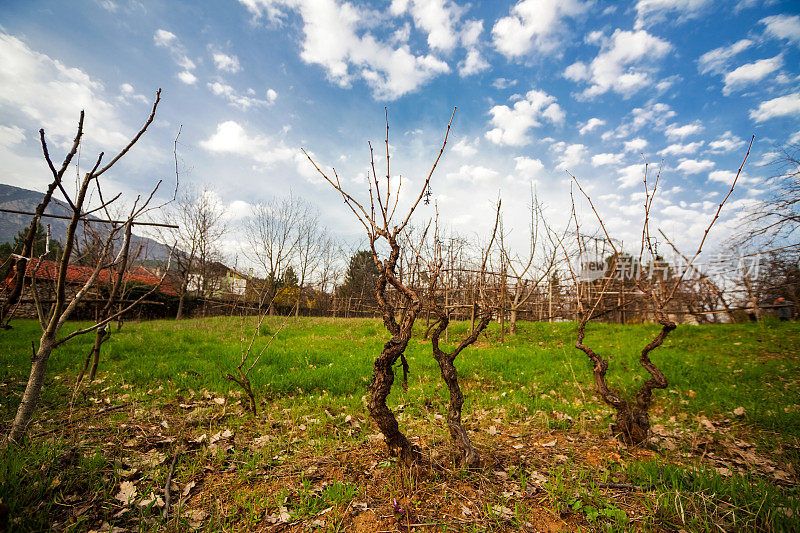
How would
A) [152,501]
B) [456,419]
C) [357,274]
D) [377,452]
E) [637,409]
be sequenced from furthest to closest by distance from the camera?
[357,274] → [637,409] → [377,452] → [456,419] → [152,501]

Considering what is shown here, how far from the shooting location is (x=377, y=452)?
3.33m

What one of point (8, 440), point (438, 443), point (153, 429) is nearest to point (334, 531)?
point (438, 443)

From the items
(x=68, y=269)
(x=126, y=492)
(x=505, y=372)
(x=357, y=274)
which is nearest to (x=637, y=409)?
(x=505, y=372)

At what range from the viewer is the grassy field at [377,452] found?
7.59 ft

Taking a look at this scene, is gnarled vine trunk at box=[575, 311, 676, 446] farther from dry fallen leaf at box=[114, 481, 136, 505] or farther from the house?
the house

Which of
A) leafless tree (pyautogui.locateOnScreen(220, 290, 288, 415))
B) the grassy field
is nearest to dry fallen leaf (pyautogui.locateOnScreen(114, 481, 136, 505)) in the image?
the grassy field

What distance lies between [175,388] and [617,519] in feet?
19.7

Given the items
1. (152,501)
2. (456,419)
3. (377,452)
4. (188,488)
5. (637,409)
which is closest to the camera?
(152,501)

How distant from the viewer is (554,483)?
2.84 metres

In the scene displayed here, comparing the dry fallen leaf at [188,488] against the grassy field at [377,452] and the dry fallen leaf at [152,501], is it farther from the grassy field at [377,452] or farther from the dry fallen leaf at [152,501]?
the dry fallen leaf at [152,501]

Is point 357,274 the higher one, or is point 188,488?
point 357,274

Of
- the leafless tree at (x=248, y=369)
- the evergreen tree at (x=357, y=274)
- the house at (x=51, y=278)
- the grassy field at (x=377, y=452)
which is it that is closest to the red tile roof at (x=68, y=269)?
the house at (x=51, y=278)

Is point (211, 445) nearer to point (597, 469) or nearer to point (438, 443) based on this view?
point (438, 443)

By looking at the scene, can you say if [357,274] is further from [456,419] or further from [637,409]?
[456,419]
